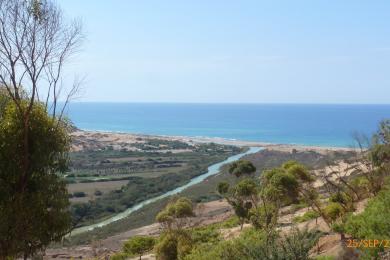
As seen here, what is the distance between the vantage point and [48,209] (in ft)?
32.5

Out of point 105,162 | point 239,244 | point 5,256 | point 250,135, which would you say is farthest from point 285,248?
point 250,135

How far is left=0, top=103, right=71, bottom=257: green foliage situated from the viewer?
9.33 meters

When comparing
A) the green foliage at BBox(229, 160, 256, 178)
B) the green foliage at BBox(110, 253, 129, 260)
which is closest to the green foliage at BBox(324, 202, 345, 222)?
the green foliage at BBox(229, 160, 256, 178)

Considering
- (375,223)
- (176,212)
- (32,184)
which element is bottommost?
(176,212)

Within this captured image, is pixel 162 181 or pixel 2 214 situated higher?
pixel 2 214

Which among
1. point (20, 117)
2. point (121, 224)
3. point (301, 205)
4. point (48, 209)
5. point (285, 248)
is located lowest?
point (121, 224)

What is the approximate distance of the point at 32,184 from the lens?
9.70 meters

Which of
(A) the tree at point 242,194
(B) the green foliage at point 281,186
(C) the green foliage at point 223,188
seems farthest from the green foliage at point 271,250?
(C) the green foliage at point 223,188

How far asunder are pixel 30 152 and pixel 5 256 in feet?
7.05

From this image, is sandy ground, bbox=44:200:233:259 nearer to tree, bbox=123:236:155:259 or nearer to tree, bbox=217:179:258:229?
tree, bbox=123:236:155:259

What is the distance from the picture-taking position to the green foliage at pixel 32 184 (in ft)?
30.6

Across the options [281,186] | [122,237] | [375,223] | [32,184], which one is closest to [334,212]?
[281,186]

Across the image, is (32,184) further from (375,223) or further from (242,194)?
(242,194)

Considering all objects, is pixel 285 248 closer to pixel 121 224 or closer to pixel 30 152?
pixel 30 152
